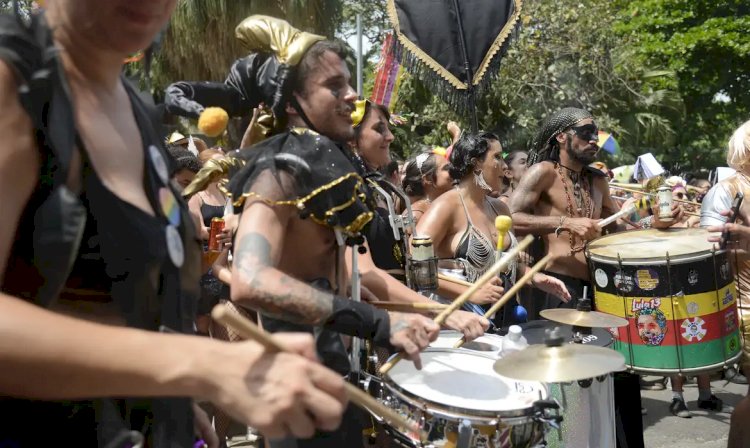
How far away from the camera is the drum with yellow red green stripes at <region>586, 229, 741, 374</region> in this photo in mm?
4676

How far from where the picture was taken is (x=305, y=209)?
2342mm

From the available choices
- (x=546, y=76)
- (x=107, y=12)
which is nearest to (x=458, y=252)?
(x=107, y=12)

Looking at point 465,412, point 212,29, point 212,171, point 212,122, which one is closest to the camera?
point 212,122

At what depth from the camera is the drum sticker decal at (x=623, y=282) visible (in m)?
4.77

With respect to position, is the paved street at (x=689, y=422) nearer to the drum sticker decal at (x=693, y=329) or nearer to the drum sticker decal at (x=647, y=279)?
the drum sticker decal at (x=693, y=329)

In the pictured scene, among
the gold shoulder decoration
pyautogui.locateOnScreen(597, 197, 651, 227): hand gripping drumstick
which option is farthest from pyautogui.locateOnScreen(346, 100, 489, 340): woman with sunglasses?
pyautogui.locateOnScreen(597, 197, 651, 227): hand gripping drumstick

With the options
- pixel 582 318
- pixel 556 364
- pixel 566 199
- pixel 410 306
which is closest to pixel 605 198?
pixel 566 199

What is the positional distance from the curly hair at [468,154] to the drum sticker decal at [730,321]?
1801mm

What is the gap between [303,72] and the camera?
102 inches

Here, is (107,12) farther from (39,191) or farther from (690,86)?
(690,86)

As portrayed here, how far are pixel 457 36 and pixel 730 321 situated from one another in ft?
9.16

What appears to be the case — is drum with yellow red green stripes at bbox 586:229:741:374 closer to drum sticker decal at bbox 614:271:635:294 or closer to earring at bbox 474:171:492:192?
drum sticker decal at bbox 614:271:635:294

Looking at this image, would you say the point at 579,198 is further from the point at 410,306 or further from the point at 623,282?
the point at 410,306

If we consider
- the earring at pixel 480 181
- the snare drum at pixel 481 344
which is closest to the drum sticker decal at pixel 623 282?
the earring at pixel 480 181
